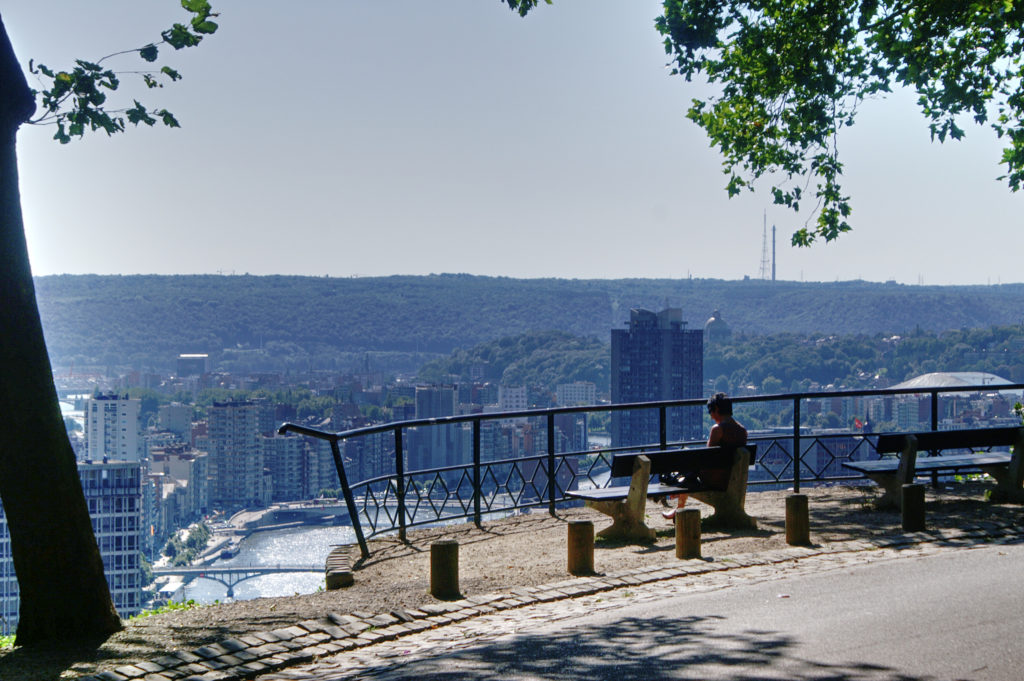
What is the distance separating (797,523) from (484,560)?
8.40 ft

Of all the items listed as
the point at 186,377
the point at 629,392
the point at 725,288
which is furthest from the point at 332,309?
the point at 629,392

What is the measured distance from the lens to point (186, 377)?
109m

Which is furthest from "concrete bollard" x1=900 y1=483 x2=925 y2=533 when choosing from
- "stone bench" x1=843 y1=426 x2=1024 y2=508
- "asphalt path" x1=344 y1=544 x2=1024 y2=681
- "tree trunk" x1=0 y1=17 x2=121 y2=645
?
"tree trunk" x1=0 y1=17 x2=121 y2=645

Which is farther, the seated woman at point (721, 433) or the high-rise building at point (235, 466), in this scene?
the high-rise building at point (235, 466)

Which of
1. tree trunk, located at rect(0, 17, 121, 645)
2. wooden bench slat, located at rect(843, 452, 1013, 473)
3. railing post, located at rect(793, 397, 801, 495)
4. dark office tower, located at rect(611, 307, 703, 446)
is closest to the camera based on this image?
tree trunk, located at rect(0, 17, 121, 645)

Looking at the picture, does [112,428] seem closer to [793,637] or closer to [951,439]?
[951,439]

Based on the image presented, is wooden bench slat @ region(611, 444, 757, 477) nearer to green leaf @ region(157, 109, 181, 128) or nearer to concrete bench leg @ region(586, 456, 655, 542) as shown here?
concrete bench leg @ region(586, 456, 655, 542)

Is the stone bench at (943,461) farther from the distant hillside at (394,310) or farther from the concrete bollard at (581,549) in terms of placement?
the distant hillside at (394,310)

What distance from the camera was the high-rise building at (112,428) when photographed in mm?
55594

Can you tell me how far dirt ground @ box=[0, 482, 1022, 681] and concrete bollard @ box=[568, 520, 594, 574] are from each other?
11cm

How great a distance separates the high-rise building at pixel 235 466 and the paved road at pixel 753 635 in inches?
2245

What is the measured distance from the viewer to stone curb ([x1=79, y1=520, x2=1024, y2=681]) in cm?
609

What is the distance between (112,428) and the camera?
56.7 m

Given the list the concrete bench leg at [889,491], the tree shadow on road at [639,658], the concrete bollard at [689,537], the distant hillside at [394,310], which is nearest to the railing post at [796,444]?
the concrete bench leg at [889,491]
